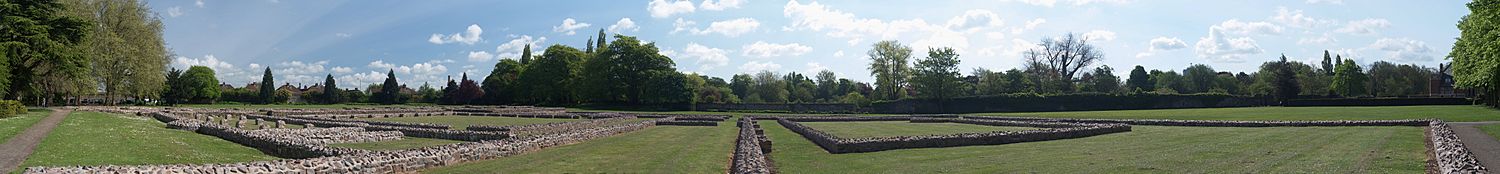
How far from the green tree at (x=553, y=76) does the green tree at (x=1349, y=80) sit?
68145mm

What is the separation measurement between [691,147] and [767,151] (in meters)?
2.43

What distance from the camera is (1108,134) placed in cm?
2731

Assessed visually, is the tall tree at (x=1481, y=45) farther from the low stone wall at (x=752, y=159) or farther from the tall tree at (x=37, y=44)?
the tall tree at (x=37, y=44)

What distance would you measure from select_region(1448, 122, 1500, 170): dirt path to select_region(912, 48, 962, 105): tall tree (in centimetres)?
4529

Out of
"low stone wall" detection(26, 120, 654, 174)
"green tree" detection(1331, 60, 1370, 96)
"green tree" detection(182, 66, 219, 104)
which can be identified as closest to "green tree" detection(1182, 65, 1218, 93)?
"green tree" detection(1331, 60, 1370, 96)

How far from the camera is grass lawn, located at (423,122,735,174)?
1622 centimetres

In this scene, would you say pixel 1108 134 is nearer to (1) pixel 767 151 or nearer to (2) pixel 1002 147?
(2) pixel 1002 147

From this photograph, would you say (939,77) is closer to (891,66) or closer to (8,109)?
(891,66)

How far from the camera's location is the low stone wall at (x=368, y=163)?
11.8m

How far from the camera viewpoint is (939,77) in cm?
7075

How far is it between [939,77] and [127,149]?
59355 mm

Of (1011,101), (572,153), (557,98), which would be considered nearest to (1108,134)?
(572,153)

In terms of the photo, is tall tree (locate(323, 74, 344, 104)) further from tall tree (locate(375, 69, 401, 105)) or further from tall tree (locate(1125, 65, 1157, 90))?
tall tree (locate(1125, 65, 1157, 90))

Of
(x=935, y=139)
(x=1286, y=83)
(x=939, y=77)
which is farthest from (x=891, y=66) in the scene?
(x=935, y=139)
